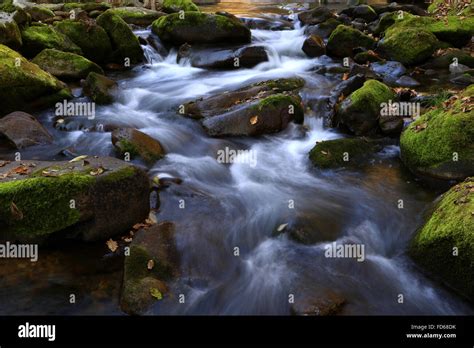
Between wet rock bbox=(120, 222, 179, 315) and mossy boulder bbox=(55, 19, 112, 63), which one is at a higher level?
mossy boulder bbox=(55, 19, 112, 63)

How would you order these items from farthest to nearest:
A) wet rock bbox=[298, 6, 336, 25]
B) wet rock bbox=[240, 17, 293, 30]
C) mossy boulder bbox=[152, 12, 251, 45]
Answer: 1. wet rock bbox=[298, 6, 336, 25]
2. wet rock bbox=[240, 17, 293, 30]
3. mossy boulder bbox=[152, 12, 251, 45]

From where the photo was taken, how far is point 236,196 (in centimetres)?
745

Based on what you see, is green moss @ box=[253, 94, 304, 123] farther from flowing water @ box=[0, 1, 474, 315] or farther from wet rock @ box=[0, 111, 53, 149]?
wet rock @ box=[0, 111, 53, 149]

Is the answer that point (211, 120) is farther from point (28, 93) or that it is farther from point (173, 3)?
point (173, 3)

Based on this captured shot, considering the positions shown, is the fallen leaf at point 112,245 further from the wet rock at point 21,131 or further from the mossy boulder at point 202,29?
the mossy boulder at point 202,29

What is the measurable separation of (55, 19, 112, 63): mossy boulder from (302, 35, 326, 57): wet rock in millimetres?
6711

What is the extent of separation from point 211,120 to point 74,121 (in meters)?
3.11

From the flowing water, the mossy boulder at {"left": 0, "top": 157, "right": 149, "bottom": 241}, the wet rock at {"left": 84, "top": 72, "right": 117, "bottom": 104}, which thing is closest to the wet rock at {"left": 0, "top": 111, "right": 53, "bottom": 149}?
the flowing water

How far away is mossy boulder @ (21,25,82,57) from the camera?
1262cm

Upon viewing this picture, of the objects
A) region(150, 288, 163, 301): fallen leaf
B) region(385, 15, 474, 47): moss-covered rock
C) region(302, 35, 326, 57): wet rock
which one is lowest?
region(150, 288, 163, 301): fallen leaf

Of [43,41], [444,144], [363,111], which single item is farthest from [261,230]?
[43,41]

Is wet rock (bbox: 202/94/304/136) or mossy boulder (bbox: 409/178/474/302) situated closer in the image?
mossy boulder (bbox: 409/178/474/302)
